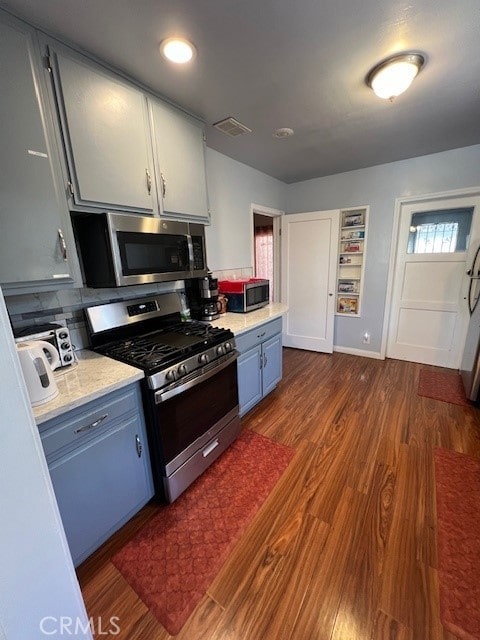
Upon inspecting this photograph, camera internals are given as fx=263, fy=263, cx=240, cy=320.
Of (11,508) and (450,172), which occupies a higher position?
(450,172)

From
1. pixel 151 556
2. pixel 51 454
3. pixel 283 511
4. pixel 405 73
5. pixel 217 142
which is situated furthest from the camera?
pixel 217 142

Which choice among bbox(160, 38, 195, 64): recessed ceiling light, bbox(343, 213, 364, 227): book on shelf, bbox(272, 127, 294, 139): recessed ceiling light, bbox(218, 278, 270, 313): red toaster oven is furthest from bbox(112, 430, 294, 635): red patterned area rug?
bbox(343, 213, 364, 227): book on shelf

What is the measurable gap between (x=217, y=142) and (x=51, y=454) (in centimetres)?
258

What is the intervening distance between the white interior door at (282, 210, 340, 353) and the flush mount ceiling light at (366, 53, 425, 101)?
1912 millimetres

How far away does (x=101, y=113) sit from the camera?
4.52 ft

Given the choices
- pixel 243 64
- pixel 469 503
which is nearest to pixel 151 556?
pixel 469 503

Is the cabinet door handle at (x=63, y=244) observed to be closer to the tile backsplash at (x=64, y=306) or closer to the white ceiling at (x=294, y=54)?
the tile backsplash at (x=64, y=306)

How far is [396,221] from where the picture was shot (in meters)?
3.18

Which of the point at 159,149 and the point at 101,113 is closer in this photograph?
the point at 101,113

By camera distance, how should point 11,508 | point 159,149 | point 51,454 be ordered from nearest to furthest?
1. point 11,508
2. point 51,454
3. point 159,149

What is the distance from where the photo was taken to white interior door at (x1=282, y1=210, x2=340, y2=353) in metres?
3.54

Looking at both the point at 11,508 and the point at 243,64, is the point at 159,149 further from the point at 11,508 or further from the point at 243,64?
the point at 11,508

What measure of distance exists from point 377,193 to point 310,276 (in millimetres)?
1271

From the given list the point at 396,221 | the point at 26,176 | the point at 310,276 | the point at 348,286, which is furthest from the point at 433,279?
the point at 26,176
